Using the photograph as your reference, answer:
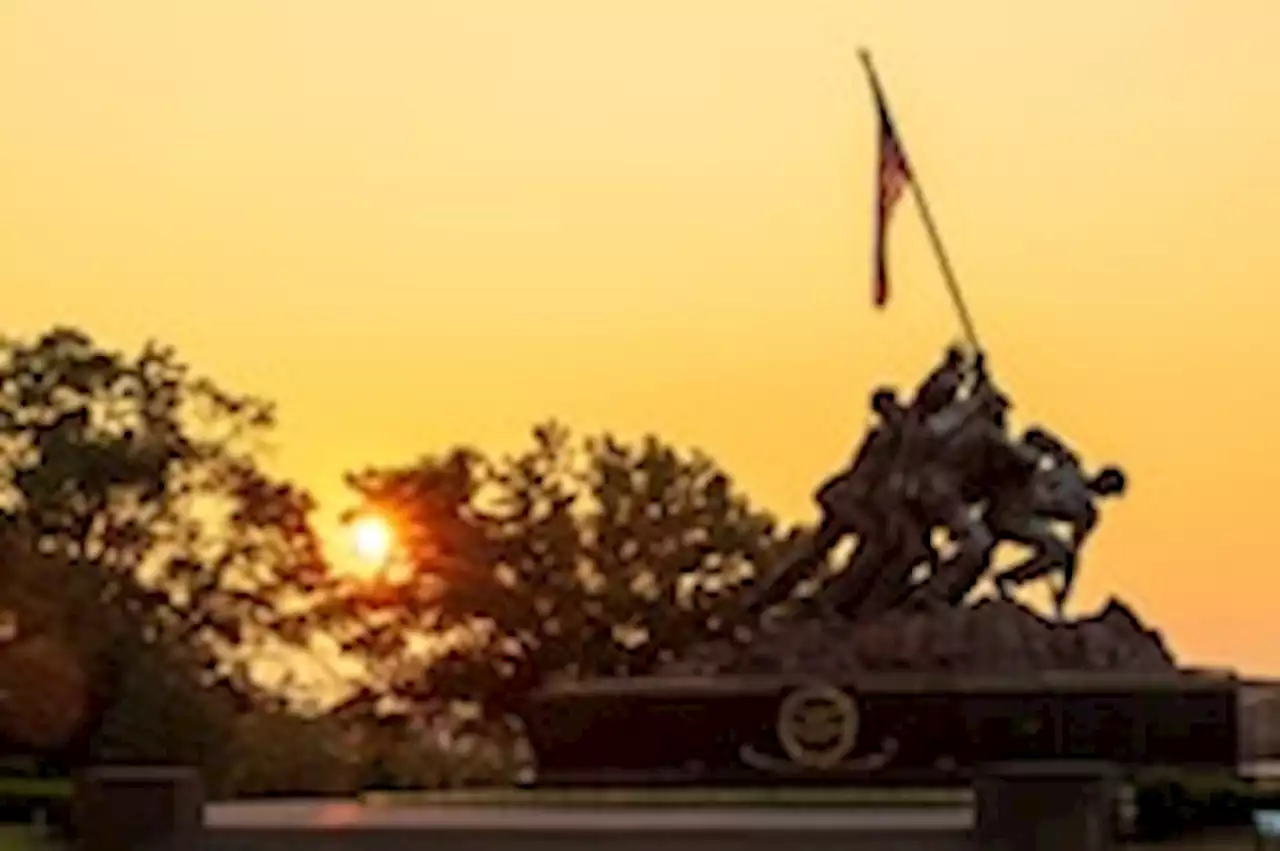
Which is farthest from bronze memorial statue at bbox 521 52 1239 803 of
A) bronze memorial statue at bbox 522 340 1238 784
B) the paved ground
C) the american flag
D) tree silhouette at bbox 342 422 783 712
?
tree silhouette at bbox 342 422 783 712

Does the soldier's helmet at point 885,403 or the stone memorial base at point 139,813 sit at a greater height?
the soldier's helmet at point 885,403

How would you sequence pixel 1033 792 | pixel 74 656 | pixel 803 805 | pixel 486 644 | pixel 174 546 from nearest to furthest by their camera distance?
Answer: pixel 1033 792 < pixel 803 805 < pixel 74 656 < pixel 174 546 < pixel 486 644

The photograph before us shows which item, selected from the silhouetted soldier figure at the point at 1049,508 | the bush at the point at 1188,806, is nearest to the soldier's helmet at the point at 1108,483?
the silhouetted soldier figure at the point at 1049,508

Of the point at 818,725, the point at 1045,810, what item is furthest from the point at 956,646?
the point at 1045,810

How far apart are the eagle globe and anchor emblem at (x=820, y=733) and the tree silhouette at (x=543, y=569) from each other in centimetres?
2478

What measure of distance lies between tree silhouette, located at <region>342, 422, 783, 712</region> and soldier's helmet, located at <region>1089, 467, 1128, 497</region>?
77.4 ft

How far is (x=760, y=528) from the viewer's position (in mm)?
59125

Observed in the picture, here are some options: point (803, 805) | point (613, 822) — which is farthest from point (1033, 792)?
point (803, 805)

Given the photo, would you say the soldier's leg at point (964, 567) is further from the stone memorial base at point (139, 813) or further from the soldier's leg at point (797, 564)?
the stone memorial base at point (139, 813)

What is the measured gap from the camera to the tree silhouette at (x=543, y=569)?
57844 mm

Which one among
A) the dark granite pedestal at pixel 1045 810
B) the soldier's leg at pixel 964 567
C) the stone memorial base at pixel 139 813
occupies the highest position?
the soldier's leg at pixel 964 567

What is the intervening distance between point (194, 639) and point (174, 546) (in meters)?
1.53

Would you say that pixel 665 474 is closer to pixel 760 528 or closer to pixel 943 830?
pixel 760 528

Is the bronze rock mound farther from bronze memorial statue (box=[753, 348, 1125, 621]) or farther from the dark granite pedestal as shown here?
the dark granite pedestal
